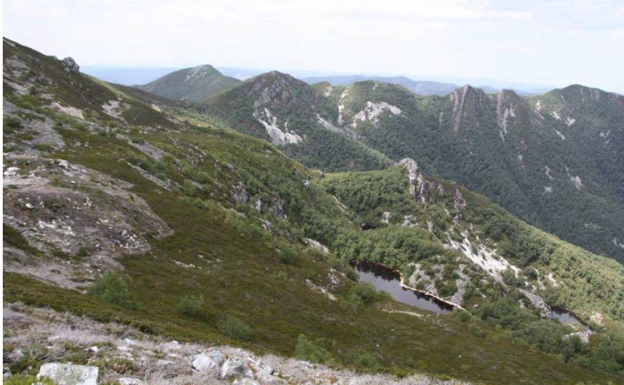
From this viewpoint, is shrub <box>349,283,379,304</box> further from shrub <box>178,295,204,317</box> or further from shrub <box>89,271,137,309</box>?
shrub <box>89,271,137,309</box>

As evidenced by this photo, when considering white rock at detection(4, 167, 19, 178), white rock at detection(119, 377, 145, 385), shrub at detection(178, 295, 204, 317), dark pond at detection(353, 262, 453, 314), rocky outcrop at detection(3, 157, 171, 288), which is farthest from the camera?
dark pond at detection(353, 262, 453, 314)

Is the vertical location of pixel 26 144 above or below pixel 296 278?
above

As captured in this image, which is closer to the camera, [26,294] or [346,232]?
[26,294]

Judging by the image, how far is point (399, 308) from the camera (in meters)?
70.1

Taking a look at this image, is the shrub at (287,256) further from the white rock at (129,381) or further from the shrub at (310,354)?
the white rock at (129,381)

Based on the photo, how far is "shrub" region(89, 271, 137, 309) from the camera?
2794 centimetres

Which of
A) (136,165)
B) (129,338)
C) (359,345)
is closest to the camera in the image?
(129,338)

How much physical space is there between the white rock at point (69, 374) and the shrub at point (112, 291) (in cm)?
1552

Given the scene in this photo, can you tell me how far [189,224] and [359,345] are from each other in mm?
27514

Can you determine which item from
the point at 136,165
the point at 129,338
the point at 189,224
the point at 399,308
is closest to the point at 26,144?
the point at 136,165

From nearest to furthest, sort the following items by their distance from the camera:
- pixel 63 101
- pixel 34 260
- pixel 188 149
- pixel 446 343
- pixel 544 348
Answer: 1. pixel 34 260
2. pixel 446 343
3. pixel 544 348
4. pixel 188 149
5. pixel 63 101

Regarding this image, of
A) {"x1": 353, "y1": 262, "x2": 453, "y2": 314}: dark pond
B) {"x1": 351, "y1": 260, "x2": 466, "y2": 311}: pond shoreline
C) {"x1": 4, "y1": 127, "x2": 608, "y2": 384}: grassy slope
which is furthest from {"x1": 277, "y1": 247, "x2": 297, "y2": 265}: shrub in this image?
{"x1": 351, "y1": 260, "x2": 466, "y2": 311}: pond shoreline

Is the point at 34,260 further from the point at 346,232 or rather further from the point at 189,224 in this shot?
the point at 346,232

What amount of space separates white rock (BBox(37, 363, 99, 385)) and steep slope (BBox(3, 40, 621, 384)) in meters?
1.06
